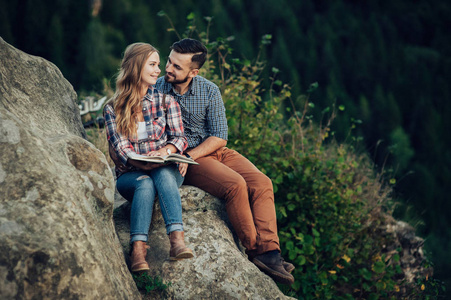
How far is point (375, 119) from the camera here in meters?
47.2

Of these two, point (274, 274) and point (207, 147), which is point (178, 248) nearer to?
point (274, 274)

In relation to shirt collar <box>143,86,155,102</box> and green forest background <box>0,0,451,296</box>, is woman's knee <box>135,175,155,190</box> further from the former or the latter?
green forest background <box>0,0,451,296</box>

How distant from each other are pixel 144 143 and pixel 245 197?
0.78 meters

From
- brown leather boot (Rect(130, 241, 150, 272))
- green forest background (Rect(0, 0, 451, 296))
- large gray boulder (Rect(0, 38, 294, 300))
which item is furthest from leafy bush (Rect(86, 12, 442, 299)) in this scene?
green forest background (Rect(0, 0, 451, 296))

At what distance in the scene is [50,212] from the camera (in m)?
2.33

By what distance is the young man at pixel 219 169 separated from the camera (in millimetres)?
3404

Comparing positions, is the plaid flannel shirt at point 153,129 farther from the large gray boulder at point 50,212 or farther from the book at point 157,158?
the large gray boulder at point 50,212

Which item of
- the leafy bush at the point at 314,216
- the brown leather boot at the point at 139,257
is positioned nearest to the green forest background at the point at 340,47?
the leafy bush at the point at 314,216

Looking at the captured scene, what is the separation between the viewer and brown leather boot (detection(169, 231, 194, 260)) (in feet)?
9.62

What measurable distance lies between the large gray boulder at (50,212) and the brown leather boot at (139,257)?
Answer: 7 centimetres

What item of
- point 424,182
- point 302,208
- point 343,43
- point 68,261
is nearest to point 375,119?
point 424,182

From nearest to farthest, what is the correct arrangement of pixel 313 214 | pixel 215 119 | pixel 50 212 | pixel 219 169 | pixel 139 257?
pixel 50 212 < pixel 139 257 < pixel 219 169 < pixel 215 119 < pixel 313 214

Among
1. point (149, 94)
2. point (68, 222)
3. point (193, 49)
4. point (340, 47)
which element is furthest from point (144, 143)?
point (340, 47)

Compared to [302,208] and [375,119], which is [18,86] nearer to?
[302,208]
